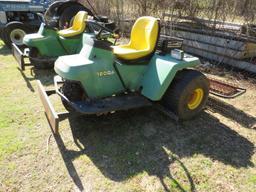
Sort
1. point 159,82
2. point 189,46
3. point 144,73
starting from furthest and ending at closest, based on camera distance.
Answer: point 189,46 < point 144,73 < point 159,82

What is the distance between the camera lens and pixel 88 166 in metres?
2.90

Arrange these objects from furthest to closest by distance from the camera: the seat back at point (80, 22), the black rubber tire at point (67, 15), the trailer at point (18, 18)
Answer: the trailer at point (18, 18) < the black rubber tire at point (67, 15) < the seat back at point (80, 22)

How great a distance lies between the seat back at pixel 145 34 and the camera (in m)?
3.57

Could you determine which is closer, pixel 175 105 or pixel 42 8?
pixel 175 105

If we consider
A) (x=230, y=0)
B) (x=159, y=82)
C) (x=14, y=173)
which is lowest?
(x=14, y=173)

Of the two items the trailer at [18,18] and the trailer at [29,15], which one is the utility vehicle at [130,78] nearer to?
the trailer at [29,15]

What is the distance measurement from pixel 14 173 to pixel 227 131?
2.53 m

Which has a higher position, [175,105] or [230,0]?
[230,0]

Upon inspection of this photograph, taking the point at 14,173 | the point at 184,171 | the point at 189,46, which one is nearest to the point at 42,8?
the point at 189,46

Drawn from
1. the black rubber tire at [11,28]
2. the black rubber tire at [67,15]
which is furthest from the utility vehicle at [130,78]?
the black rubber tire at [11,28]

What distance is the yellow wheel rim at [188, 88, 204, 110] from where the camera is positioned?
371 cm

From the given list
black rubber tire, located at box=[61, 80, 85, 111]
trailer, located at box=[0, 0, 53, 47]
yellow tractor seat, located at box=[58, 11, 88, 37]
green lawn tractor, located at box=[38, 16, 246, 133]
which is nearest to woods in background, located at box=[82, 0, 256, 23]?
trailer, located at box=[0, 0, 53, 47]

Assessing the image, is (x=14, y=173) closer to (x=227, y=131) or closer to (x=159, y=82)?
(x=159, y=82)

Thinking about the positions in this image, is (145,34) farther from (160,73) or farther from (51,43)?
(51,43)
